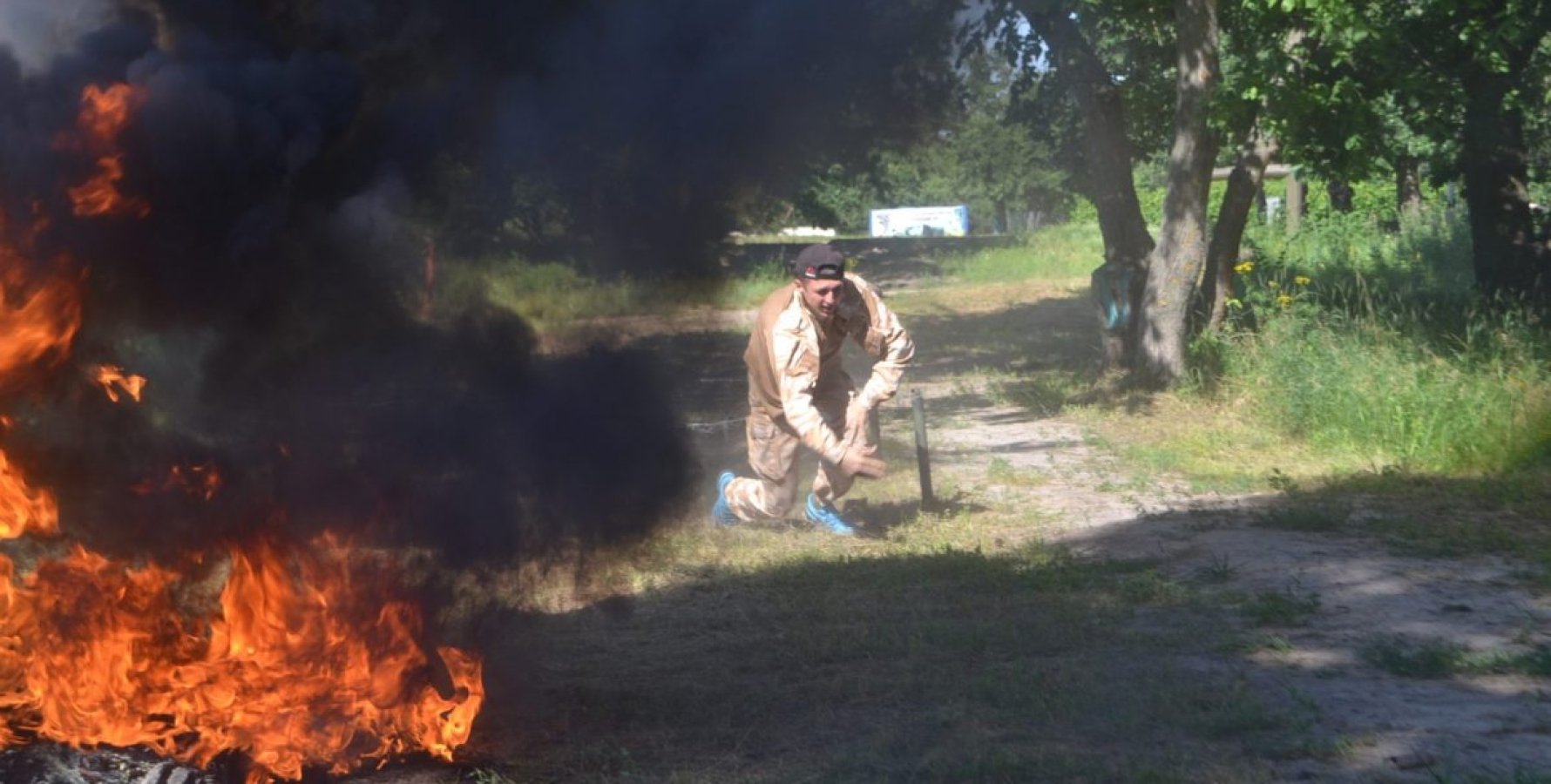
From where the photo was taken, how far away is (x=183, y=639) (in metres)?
5.06

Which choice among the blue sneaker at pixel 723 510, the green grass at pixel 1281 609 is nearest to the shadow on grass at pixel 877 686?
the green grass at pixel 1281 609

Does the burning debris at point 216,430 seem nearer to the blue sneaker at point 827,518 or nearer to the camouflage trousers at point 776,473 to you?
the camouflage trousers at point 776,473

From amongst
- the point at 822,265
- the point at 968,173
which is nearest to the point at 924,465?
the point at 822,265

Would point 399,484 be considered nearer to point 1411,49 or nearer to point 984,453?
point 984,453

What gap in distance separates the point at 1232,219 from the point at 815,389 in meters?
6.65

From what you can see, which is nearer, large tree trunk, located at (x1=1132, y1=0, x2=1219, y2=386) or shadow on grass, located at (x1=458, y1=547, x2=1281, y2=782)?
shadow on grass, located at (x1=458, y1=547, x2=1281, y2=782)

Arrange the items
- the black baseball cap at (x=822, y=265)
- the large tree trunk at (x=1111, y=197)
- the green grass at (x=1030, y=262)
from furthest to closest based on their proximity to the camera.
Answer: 1. the green grass at (x=1030, y=262)
2. the large tree trunk at (x=1111, y=197)
3. the black baseball cap at (x=822, y=265)

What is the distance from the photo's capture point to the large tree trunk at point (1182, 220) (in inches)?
517

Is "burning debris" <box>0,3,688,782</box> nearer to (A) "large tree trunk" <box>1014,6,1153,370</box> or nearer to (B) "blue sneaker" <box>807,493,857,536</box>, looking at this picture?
(B) "blue sneaker" <box>807,493,857,536</box>

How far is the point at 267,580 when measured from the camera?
5164 millimetres

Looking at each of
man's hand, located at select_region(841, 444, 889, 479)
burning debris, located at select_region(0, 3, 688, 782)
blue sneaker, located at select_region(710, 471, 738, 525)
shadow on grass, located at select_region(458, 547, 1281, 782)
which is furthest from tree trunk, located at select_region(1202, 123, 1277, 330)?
burning debris, located at select_region(0, 3, 688, 782)

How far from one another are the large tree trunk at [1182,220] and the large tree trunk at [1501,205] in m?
2.10

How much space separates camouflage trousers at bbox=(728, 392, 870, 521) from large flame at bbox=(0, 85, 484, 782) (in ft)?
12.4

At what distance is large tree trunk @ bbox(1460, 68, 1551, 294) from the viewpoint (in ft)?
43.0
